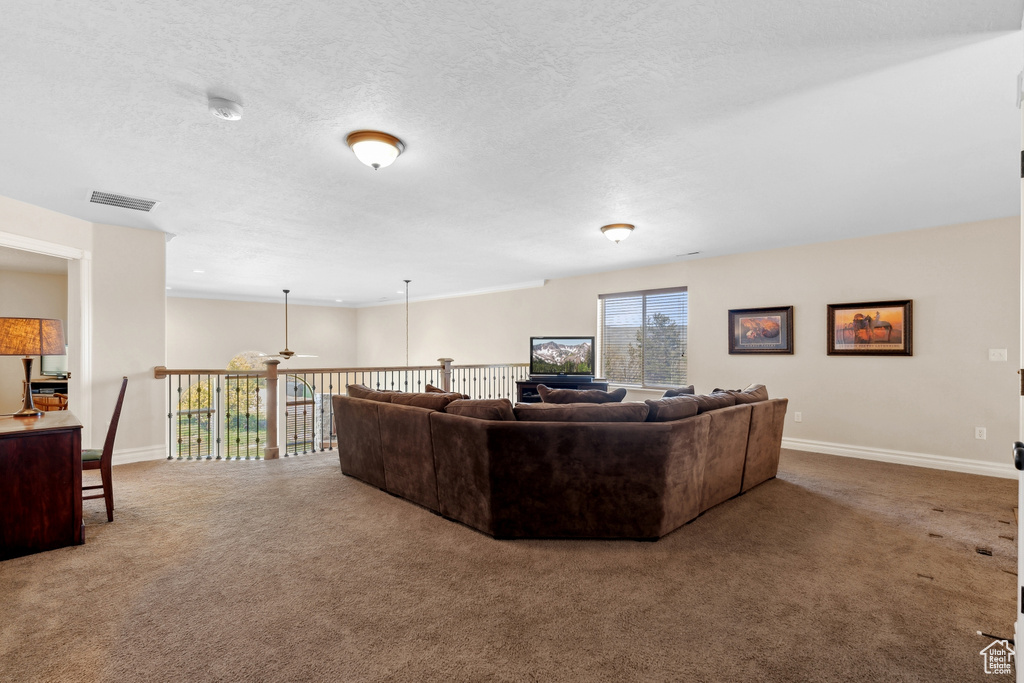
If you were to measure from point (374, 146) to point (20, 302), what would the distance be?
7.21m

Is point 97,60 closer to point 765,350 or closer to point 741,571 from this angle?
point 741,571

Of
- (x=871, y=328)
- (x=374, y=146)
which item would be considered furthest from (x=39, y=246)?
(x=871, y=328)

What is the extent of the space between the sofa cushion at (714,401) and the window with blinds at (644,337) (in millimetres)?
2969

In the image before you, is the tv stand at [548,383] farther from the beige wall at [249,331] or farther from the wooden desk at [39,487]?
the beige wall at [249,331]

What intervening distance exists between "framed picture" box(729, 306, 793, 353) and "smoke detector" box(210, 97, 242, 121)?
564cm

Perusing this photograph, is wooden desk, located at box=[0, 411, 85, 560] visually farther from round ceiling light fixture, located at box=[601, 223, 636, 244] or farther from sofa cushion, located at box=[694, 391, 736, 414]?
round ceiling light fixture, located at box=[601, 223, 636, 244]

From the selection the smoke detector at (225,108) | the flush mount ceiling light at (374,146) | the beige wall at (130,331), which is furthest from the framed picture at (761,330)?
the beige wall at (130,331)

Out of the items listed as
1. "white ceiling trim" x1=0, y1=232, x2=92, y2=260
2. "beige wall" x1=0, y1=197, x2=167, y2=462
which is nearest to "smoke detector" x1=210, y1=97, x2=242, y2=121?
"white ceiling trim" x1=0, y1=232, x2=92, y2=260

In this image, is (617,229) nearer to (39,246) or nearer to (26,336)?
(26,336)

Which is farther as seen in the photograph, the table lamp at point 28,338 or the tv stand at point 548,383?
the tv stand at point 548,383

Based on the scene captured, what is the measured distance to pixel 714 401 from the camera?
3541 millimetres

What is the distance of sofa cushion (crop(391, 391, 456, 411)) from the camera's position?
340 cm

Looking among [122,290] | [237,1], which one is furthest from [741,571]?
[122,290]

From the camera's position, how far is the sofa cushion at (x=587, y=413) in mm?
2918
